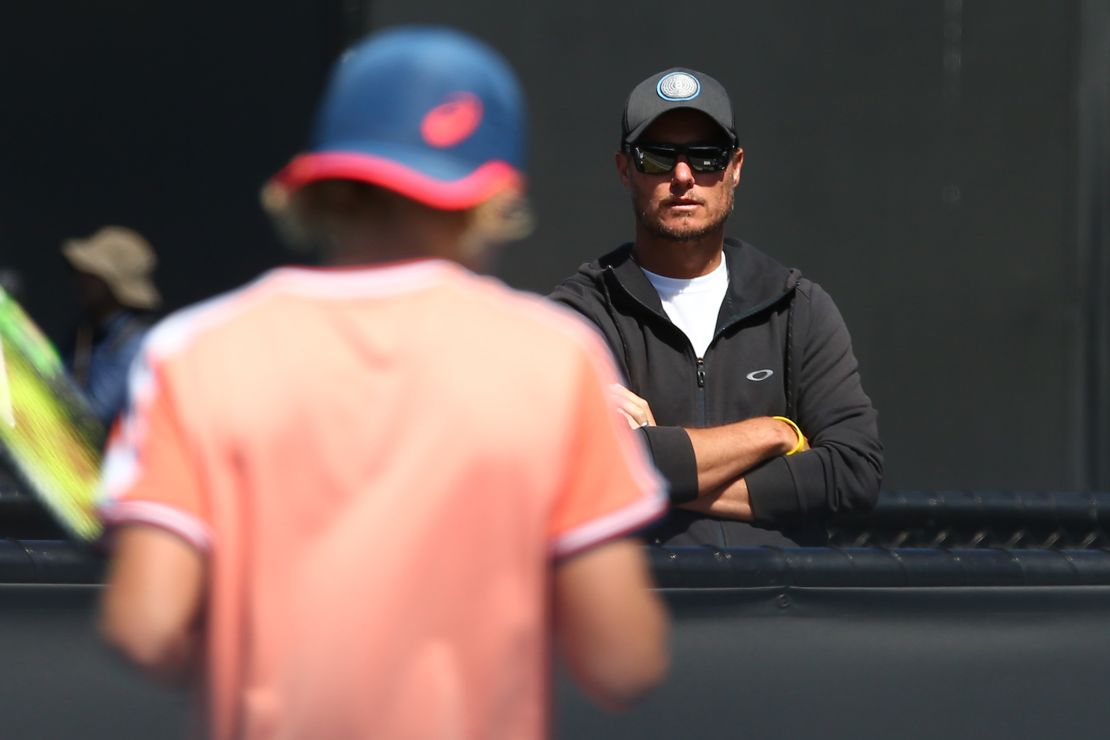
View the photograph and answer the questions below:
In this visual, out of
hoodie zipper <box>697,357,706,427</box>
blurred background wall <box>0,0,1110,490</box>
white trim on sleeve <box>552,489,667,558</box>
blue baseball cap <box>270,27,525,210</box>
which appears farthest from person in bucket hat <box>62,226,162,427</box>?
white trim on sleeve <box>552,489,667,558</box>

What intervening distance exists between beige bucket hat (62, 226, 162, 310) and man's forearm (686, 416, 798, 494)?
11.3 feet

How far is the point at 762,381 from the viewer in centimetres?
350

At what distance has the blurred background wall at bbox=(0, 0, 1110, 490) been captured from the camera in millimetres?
7422

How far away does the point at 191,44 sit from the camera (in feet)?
24.6

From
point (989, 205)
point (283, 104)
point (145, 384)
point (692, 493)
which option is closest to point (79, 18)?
point (283, 104)

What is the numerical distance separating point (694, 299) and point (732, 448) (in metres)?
0.41

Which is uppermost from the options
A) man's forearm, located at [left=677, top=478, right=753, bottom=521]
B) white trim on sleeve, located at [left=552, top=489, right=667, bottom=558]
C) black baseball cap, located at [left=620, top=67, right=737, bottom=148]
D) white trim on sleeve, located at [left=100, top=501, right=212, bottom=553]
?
black baseball cap, located at [left=620, top=67, right=737, bottom=148]

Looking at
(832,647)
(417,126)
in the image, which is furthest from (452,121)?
(832,647)

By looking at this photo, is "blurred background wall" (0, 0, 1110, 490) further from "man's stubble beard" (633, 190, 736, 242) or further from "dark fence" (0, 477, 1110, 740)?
"dark fence" (0, 477, 1110, 740)

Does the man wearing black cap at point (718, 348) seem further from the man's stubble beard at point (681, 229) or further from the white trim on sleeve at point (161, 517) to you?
the white trim on sleeve at point (161, 517)

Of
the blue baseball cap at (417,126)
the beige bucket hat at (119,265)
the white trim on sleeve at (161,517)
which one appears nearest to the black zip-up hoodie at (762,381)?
the blue baseball cap at (417,126)

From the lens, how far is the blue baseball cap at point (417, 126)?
1488mm

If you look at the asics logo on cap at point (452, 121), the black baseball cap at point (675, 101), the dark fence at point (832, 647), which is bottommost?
the dark fence at point (832, 647)

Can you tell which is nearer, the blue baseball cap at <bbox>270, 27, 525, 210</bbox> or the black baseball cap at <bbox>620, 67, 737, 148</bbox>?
the blue baseball cap at <bbox>270, 27, 525, 210</bbox>
